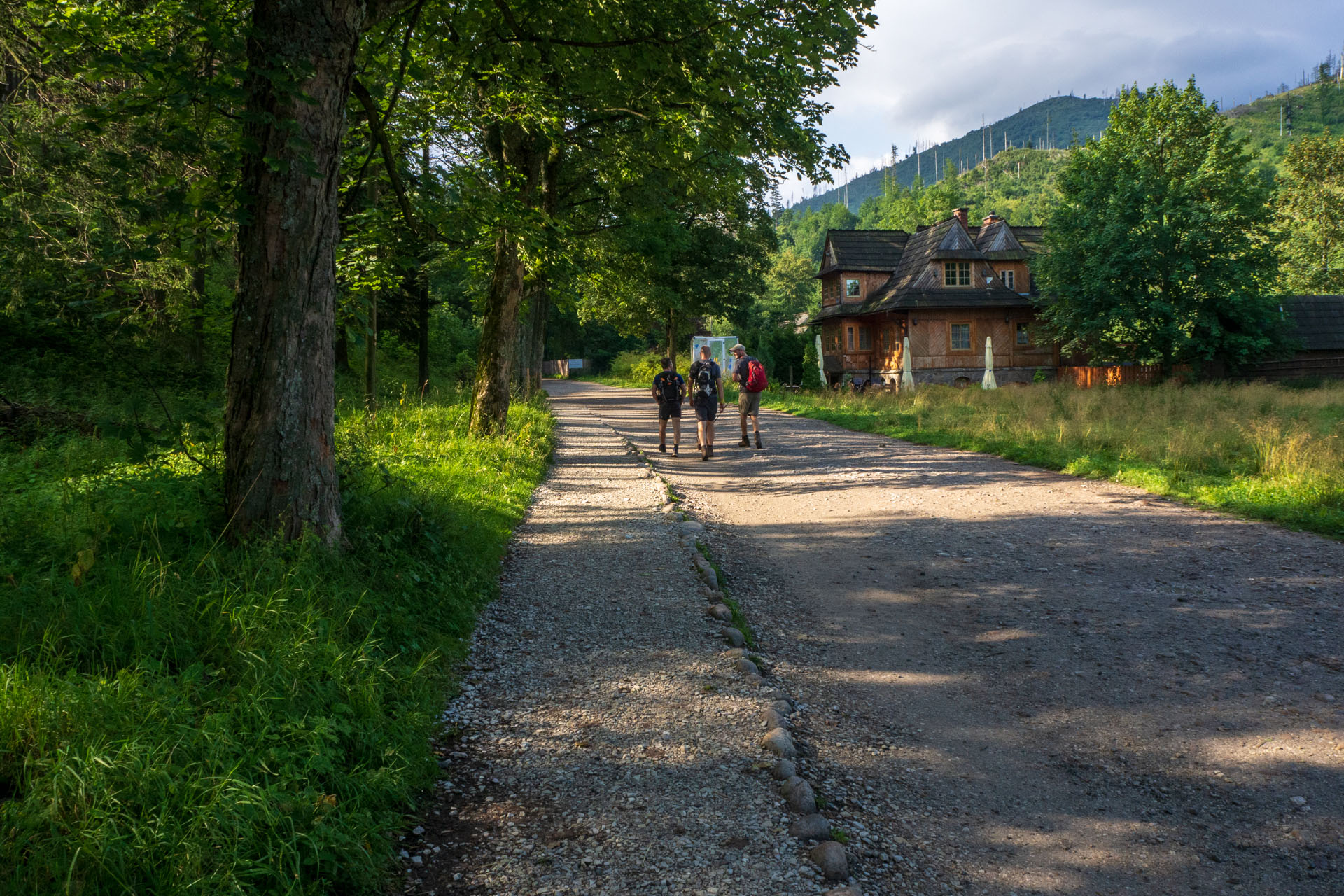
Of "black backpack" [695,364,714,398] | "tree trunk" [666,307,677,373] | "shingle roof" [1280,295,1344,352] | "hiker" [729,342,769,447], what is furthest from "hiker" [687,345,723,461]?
"shingle roof" [1280,295,1344,352]

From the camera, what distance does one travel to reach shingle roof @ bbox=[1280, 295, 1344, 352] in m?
35.5

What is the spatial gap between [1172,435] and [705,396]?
7820 millimetres

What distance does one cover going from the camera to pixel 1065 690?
15.5 ft

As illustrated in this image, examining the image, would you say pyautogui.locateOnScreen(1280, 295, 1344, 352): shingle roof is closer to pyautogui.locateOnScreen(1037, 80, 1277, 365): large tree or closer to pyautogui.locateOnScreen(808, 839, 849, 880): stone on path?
pyautogui.locateOnScreen(1037, 80, 1277, 365): large tree

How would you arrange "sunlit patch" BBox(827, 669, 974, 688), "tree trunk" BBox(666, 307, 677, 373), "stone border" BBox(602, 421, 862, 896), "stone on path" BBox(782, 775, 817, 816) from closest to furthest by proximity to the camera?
1. "stone border" BBox(602, 421, 862, 896)
2. "stone on path" BBox(782, 775, 817, 816)
3. "sunlit patch" BBox(827, 669, 974, 688)
4. "tree trunk" BBox(666, 307, 677, 373)

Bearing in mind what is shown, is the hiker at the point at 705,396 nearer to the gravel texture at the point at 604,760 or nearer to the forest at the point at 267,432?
the forest at the point at 267,432

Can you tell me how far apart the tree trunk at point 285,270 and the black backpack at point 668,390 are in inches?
406

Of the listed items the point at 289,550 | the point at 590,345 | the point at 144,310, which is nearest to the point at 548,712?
the point at 289,550

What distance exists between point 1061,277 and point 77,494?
33.0 metres

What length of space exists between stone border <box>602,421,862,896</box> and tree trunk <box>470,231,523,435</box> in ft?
26.4

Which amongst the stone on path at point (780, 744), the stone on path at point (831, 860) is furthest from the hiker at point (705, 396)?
the stone on path at point (831, 860)

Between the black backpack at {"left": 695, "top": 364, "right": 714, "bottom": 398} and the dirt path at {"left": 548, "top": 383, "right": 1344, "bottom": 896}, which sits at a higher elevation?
the black backpack at {"left": 695, "top": 364, "right": 714, "bottom": 398}

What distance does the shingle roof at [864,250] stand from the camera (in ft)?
141

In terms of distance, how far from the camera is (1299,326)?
118 feet
